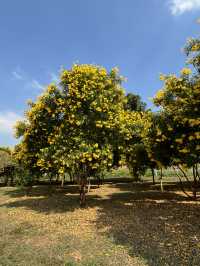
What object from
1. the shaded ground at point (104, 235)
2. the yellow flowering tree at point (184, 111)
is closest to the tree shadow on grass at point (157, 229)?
the shaded ground at point (104, 235)

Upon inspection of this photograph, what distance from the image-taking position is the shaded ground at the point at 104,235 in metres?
10.5

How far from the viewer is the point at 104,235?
13.4 meters

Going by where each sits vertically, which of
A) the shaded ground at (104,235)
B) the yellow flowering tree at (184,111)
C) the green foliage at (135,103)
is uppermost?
the green foliage at (135,103)

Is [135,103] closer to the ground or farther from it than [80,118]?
farther from it

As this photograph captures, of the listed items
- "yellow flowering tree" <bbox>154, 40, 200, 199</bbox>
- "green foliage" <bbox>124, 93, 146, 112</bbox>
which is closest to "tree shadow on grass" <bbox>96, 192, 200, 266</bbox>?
"yellow flowering tree" <bbox>154, 40, 200, 199</bbox>

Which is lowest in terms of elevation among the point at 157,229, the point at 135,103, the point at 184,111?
the point at 157,229

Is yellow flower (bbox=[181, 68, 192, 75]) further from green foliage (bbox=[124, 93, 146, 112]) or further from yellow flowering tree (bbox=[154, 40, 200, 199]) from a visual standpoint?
green foliage (bbox=[124, 93, 146, 112])

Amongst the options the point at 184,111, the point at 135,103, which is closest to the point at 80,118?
the point at 184,111

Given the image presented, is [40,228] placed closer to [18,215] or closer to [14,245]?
[14,245]

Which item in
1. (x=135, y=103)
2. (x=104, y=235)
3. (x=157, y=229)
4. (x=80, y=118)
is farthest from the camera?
(x=135, y=103)

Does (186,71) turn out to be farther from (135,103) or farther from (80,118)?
(135,103)

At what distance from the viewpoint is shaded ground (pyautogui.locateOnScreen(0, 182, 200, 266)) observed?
10.5 meters

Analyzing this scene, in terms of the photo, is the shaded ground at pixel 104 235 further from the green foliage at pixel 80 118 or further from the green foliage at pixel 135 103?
the green foliage at pixel 135 103

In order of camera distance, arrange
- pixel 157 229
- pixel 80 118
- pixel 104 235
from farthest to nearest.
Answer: pixel 80 118
pixel 157 229
pixel 104 235
